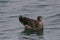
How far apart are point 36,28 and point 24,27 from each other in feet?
1.44

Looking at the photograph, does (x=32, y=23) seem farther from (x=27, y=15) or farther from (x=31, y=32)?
(x=27, y=15)

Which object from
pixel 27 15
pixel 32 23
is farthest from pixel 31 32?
pixel 27 15

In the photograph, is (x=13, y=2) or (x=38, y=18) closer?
(x=38, y=18)

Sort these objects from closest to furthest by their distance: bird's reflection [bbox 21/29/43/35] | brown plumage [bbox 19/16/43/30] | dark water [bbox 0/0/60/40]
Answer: dark water [bbox 0/0/60/40]
bird's reflection [bbox 21/29/43/35]
brown plumage [bbox 19/16/43/30]

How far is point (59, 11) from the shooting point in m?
16.5

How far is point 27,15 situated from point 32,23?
156 centimetres

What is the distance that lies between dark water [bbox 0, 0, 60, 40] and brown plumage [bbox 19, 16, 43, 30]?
0.71 ft

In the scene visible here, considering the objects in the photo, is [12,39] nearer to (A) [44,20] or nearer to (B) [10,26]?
(B) [10,26]

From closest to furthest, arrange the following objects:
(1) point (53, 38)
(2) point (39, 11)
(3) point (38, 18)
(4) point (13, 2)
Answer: (1) point (53, 38) < (3) point (38, 18) < (2) point (39, 11) < (4) point (13, 2)

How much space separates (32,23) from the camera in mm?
14383

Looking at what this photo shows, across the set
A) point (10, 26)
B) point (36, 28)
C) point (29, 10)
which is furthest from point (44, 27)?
point (29, 10)

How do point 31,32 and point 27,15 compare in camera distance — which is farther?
point 27,15

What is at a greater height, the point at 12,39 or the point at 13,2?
the point at 13,2

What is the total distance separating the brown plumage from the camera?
1436 cm
